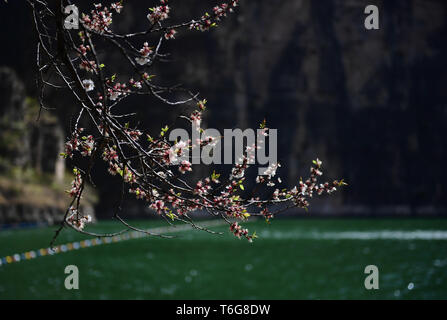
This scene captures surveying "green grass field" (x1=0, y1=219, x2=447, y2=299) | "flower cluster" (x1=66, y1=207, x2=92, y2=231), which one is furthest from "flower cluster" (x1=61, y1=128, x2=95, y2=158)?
"green grass field" (x1=0, y1=219, x2=447, y2=299)

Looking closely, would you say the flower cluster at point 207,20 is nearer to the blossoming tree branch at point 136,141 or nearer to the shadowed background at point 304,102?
the blossoming tree branch at point 136,141

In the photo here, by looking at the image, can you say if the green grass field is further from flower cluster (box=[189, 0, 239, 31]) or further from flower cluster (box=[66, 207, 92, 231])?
flower cluster (box=[189, 0, 239, 31])

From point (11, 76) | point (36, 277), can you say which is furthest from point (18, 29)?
point (36, 277)

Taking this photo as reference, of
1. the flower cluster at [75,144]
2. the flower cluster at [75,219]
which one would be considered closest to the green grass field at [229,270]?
the flower cluster at [75,219]

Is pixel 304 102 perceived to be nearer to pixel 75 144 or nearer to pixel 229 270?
pixel 229 270

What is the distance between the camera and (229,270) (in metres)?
20.9

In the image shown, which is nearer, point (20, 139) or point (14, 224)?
point (14, 224)

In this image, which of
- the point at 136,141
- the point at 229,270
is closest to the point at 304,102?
the point at 229,270

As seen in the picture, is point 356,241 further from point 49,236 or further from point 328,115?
point 328,115

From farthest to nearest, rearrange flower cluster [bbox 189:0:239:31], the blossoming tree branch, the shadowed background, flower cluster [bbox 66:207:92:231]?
1. the shadowed background
2. flower cluster [bbox 66:207:92:231]
3. flower cluster [bbox 189:0:239:31]
4. the blossoming tree branch

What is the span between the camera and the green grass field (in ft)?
52.0

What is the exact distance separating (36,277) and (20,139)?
30.4 metres

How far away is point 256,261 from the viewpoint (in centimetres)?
2364

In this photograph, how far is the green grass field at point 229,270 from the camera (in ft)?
52.0
